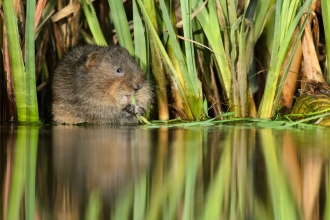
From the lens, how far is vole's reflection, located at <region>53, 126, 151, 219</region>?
89.4 inches

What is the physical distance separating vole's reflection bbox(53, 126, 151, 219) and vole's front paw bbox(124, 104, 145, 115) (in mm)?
688

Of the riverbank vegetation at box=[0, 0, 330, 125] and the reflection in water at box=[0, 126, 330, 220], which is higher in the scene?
the riverbank vegetation at box=[0, 0, 330, 125]

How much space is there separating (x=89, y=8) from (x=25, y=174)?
9.46ft

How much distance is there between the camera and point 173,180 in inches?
102

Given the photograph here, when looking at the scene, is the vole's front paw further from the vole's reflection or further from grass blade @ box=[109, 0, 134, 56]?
the vole's reflection

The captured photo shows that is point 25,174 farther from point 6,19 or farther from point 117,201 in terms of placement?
point 6,19

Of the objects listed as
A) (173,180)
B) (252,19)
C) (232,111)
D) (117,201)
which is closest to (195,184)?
(173,180)

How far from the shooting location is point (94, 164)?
117 inches

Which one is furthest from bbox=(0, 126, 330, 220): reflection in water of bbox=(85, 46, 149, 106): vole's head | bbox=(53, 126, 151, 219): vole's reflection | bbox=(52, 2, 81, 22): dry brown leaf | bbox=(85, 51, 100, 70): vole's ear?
bbox=(52, 2, 81, 22): dry brown leaf

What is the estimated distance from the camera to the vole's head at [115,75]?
16.4 ft

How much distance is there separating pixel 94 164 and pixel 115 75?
2.21 metres

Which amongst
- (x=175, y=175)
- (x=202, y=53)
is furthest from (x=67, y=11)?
(x=175, y=175)

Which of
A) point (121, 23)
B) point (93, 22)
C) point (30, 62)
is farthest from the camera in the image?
point (93, 22)

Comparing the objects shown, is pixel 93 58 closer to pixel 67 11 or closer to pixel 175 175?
pixel 67 11
